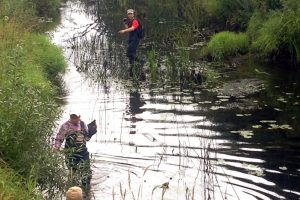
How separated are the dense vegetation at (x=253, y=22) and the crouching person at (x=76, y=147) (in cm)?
1131

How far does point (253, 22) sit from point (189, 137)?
10269 mm

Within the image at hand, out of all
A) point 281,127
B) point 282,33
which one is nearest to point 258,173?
point 281,127

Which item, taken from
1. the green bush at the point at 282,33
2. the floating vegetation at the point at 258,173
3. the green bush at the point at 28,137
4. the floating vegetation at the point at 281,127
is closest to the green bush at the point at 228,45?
the green bush at the point at 282,33

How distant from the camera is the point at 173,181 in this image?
10.5m

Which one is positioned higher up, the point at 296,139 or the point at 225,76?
the point at 225,76

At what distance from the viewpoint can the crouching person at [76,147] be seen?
887 cm

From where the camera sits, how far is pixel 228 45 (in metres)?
21.7

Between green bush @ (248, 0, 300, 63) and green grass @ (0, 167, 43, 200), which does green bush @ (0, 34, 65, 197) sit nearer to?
green grass @ (0, 167, 43, 200)

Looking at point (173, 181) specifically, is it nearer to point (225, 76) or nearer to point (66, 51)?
point (225, 76)

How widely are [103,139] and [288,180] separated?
438cm

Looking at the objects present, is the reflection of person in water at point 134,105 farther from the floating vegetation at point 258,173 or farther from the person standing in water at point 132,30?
the floating vegetation at point 258,173

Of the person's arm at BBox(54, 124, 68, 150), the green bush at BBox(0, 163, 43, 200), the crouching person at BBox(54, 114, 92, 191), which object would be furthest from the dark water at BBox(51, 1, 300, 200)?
the green bush at BBox(0, 163, 43, 200)

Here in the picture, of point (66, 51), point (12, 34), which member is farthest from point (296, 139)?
point (66, 51)

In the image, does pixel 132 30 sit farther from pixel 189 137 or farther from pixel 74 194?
pixel 74 194
